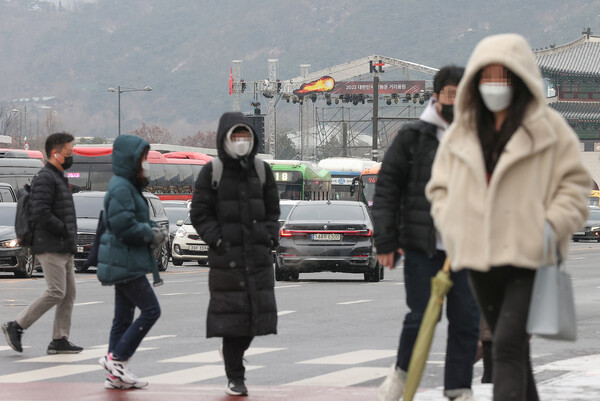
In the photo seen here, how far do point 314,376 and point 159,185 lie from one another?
41917 mm

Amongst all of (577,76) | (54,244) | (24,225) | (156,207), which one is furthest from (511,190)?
(577,76)

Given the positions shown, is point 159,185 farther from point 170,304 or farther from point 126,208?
point 126,208

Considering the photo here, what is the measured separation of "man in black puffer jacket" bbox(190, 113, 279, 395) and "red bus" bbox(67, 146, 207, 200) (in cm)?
3610

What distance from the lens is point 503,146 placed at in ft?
20.4

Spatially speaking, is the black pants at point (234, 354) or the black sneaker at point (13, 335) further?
the black sneaker at point (13, 335)

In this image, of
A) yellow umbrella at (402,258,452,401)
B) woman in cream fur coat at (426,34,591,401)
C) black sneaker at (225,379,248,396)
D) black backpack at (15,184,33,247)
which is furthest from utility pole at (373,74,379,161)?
woman in cream fur coat at (426,34,591,401)

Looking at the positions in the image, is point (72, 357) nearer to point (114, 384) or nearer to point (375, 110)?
point (114, 384)

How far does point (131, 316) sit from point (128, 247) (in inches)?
19.9

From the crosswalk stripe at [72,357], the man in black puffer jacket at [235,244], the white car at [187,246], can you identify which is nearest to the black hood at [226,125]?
the man in black puffer jacket at [235,244]

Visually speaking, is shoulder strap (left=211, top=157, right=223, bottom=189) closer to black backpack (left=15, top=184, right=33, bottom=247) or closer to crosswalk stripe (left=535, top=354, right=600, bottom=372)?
crosswalk stripe (left=535, top=354, right=600, bottom=372)

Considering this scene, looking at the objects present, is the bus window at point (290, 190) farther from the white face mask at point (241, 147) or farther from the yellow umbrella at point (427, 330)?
the yellow umbrella at point (427, 330)

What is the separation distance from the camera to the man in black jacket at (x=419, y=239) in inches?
303

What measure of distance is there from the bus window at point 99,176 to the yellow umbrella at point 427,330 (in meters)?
39.2

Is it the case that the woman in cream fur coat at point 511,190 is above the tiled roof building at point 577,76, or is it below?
below
